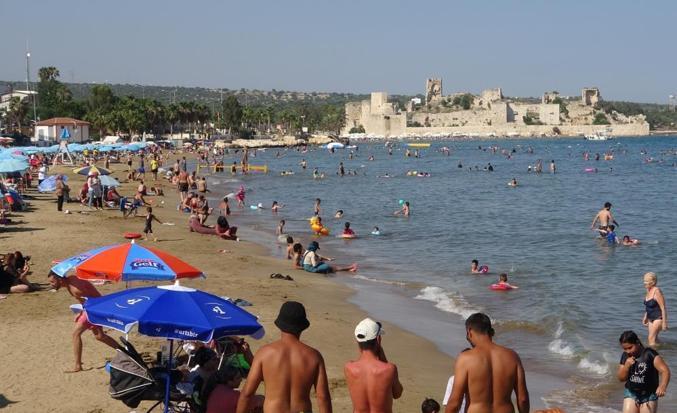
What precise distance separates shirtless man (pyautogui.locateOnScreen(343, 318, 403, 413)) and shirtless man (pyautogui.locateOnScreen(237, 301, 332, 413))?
293 millimetres

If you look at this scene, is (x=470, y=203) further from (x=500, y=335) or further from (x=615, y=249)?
(x=500, y=335)

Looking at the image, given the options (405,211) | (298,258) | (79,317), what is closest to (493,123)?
(405,211)

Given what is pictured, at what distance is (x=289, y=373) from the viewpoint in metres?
5.46

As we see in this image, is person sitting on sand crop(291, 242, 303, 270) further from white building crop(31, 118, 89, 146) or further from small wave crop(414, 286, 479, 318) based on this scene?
white building crop(31, 118, 89, 146)

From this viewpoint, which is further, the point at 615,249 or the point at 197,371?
the point at 615,249

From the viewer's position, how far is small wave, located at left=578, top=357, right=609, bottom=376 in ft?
38.2

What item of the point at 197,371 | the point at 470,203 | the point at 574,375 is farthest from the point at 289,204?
the point at 197,371

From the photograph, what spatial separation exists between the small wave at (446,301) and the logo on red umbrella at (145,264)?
7.37m

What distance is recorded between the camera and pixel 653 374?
23.8 ft

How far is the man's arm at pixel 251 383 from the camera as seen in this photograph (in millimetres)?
5484

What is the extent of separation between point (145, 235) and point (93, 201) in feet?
23.9

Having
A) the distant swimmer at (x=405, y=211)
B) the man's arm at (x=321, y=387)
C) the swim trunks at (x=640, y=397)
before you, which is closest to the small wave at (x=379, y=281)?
the swim trunks at (x=640, y=397)

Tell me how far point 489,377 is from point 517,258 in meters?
18.1

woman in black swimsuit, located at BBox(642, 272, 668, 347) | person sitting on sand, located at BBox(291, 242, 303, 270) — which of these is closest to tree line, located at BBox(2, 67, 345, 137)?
person sitting on sand, located at BBox(291, 242, 303, 270)
